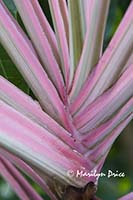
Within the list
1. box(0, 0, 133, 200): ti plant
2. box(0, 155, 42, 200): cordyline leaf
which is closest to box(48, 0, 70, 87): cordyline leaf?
box(0, 0, 133, 200): ti plant

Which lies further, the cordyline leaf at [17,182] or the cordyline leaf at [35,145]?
the cordyline leaf at [17,182]

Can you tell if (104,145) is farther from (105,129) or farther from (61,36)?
(61,36)

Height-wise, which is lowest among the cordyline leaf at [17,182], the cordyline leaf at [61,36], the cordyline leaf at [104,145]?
the cordyline leaf at [17,182]

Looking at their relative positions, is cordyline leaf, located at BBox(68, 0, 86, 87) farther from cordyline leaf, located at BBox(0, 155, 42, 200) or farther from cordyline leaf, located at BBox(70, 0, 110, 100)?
cordyline leaf, located at BBox(0, 155, 42, 200)

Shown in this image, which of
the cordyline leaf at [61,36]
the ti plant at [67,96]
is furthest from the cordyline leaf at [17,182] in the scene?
the cordyline leaf at [61,36]

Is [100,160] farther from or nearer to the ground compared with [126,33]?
nearer to the ground

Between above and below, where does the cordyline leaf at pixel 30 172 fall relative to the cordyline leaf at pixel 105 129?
below

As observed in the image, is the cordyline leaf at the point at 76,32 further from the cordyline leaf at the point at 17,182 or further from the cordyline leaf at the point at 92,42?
the cordyline leaf at the point at 17,182
